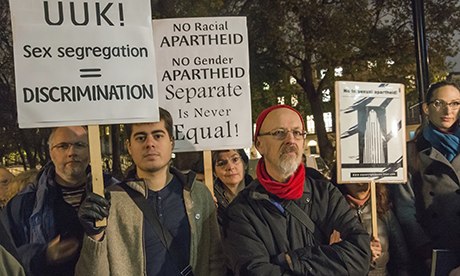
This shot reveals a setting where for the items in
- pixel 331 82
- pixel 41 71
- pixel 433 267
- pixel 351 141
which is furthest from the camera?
pixel 331 82

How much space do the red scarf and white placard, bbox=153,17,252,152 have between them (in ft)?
2.63

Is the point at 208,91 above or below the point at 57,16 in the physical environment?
below

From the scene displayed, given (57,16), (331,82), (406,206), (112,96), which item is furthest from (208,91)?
(331,82)

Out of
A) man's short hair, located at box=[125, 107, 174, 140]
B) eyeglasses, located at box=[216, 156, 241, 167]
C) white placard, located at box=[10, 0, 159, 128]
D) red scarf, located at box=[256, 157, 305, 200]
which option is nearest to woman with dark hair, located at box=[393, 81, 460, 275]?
red scarf, located at box=[256, 157, 305, 200]

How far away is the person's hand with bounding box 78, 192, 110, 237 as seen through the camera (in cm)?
274

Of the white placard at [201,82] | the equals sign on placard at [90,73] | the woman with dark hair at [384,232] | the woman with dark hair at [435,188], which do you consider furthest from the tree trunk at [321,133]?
the equals sign on placard at [90,73]

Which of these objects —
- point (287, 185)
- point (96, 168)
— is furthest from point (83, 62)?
point (287, 185)

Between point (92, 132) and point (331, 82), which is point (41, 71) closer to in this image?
point (92, 132)

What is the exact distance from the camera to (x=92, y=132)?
9.68 feet

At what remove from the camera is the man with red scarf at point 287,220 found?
284 centimetres

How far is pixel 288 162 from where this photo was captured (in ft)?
10.0

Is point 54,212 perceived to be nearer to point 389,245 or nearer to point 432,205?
point 389,245

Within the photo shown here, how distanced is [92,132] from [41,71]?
406 mm

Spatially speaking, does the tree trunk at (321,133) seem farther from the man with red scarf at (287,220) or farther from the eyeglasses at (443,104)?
the man with red scarf at (287,220)
